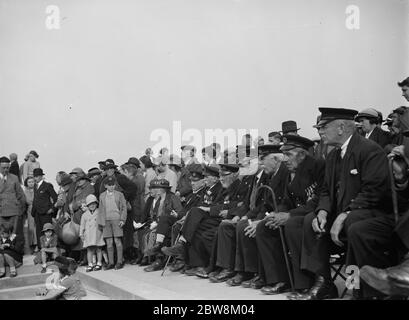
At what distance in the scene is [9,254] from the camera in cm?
866

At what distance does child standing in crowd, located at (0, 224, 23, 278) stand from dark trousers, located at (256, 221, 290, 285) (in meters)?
4.92

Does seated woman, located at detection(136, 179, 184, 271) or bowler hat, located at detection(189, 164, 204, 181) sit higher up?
bowler hat, located at detection(189, 164, 204, 181)

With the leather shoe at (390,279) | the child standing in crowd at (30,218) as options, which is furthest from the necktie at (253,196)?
the child standing in crowd at (30,218)

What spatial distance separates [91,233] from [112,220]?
43 cm

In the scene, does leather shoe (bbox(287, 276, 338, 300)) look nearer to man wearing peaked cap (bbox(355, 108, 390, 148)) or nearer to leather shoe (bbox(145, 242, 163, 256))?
man wearing peaked cap (bbox(355, 108, 390, 148))

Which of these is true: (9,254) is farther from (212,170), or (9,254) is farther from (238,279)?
(238,279)

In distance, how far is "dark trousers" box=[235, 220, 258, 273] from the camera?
5.70 m

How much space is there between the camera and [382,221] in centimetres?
407

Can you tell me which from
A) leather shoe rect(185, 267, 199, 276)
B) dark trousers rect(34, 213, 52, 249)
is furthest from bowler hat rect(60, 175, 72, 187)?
leather shoe rect(185, 267, 199, 276)

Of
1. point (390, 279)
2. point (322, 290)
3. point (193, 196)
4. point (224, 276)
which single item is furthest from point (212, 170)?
point (390, 279)

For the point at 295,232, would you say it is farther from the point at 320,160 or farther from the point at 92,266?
the point at 92,266

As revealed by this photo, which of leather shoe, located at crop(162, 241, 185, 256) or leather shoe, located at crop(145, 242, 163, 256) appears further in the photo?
leather shoe, located at crop(145, 242, 163, 256)

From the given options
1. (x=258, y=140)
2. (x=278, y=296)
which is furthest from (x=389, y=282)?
(x=258, y=140)
